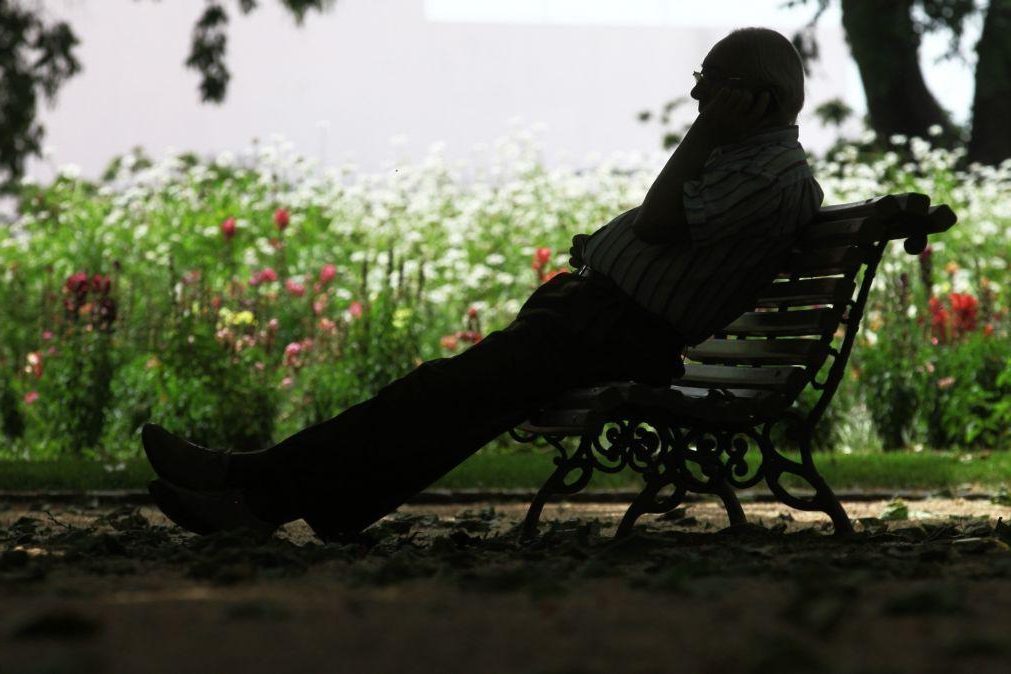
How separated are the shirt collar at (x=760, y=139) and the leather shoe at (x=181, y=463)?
1628 mm

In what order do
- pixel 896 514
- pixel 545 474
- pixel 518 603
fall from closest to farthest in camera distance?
pixel 518 603, pixel 896 514, pixel 545 474

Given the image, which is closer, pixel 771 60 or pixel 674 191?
pixel 674 191

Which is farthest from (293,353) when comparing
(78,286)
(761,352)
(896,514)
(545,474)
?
(761,352)

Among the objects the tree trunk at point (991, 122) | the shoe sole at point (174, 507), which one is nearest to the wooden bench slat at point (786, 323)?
the shoe sole at point (174, 507)

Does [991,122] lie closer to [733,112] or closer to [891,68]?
[891,68]

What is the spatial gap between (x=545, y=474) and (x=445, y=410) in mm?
2943

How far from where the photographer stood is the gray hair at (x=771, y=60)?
13.8 ft

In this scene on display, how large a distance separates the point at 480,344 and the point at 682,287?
1.88 ft

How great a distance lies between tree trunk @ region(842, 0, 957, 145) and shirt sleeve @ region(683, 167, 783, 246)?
409 inches

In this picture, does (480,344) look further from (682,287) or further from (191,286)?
(191,286)

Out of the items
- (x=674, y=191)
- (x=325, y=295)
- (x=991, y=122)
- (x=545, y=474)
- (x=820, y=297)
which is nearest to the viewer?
(x=674, y=191)

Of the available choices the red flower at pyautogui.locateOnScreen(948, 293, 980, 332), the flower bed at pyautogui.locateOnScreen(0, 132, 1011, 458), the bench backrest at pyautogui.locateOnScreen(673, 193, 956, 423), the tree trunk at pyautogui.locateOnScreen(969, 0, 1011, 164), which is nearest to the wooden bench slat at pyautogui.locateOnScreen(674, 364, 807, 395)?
the bench backrest at pyautogui.locateOnScreen(673, 193, 956, 423)

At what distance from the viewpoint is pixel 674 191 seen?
4.08 m

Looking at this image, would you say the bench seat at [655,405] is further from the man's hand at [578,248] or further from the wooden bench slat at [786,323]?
the man's hand at [578,248]
